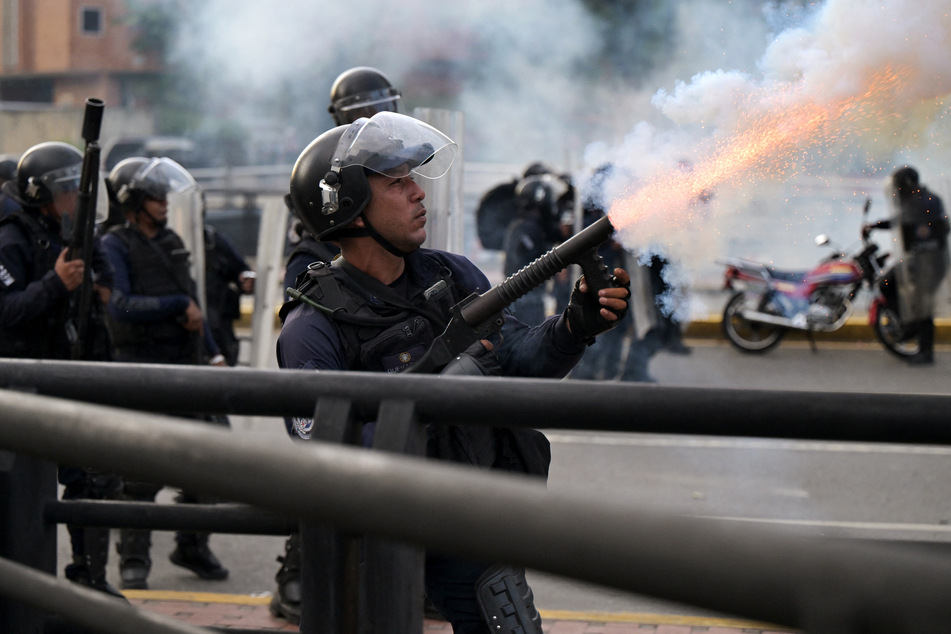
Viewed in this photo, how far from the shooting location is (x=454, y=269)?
2930 mm

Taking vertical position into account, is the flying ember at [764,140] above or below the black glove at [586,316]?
above

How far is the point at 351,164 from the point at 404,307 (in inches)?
17.3

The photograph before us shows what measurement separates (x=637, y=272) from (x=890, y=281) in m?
3.07

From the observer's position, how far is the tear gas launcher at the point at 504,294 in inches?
102

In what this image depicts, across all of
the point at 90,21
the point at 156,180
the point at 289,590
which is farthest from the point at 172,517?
the point at 90,21

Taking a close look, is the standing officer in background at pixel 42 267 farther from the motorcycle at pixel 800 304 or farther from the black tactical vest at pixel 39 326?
the motorcycle at pixel 800 304

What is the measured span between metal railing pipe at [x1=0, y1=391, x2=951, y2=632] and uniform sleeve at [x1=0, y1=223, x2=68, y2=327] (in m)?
3.77

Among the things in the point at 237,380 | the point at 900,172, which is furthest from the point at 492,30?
the point at 237,380

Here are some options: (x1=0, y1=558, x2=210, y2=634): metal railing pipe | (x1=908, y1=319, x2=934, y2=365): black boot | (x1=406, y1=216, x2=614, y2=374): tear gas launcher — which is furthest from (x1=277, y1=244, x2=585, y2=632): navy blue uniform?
(x1=908, y1=319, x2=934, y2=365): black boot

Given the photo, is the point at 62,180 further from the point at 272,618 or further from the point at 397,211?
the point at 397,211

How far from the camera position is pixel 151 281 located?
549 centimetres

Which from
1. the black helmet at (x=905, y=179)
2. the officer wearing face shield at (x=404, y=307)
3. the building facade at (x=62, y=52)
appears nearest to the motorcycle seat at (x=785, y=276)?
the black helmet at (x=905, y=179)

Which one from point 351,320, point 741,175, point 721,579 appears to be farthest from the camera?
point 741,175

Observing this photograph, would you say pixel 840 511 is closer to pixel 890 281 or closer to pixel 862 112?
pixel 862 112
